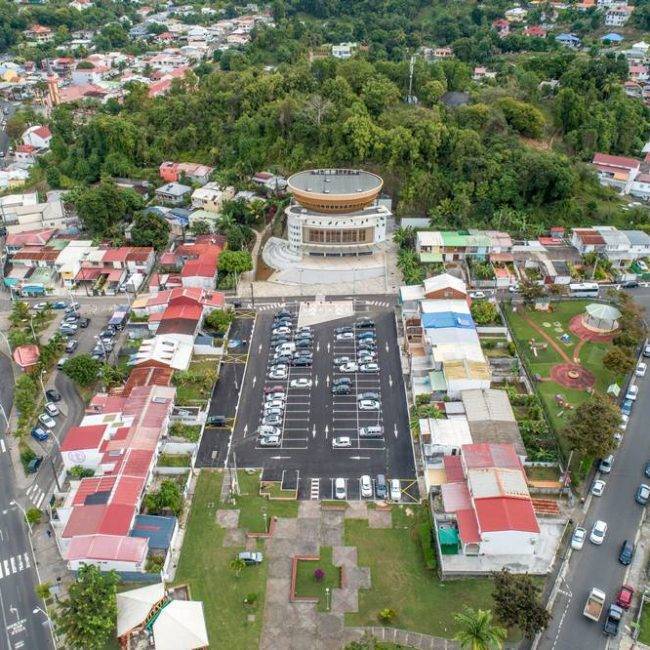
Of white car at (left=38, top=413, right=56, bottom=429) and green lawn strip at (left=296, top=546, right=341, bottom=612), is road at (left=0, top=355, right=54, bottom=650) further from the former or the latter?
green lawn strip at (left=296, top=546, right=341, bottom=612)

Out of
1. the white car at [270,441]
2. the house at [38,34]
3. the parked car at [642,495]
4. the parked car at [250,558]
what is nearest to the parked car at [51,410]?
the white car at [270,441]

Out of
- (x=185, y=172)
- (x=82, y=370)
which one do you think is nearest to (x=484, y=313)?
(x=82, y=370)

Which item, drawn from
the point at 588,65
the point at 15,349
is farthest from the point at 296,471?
the point at 588,65

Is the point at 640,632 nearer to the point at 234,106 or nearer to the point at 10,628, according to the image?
the point at 10,628

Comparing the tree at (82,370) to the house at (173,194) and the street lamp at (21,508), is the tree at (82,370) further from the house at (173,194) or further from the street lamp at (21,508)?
the house at (173,194)

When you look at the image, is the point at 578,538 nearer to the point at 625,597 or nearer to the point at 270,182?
the point at 625,597

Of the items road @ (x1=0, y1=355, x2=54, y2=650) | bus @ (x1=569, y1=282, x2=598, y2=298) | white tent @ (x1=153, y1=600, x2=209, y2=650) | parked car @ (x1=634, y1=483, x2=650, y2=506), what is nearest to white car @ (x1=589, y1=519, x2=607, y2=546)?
parked car @ (x1=634, y1=483, x2=650, y2=506)
